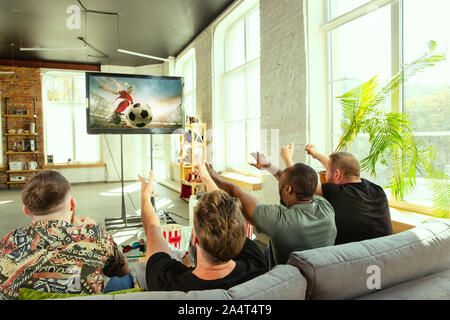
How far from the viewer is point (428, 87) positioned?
7.94 feet

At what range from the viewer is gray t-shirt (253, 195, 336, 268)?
4.63 feet

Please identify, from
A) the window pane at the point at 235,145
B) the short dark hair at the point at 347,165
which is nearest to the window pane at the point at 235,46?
the window pane at the point at 235,145

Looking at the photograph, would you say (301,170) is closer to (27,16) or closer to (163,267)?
(163,267)

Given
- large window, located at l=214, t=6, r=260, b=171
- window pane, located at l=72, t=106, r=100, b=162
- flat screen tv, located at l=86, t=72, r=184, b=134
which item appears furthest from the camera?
window pane, located at l=72, t=106, r=100, b=162

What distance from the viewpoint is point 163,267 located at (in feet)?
3.51

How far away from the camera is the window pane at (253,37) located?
190 inches

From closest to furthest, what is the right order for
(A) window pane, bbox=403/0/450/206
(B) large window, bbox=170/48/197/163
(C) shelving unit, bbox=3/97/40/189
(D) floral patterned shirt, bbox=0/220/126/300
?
1. (D) floral patterned shirt, bbox=0/220/126/300
2. (A) window pane, bbox=403/0/450/206
3. (B) large window, bbox=170/48/197/163
4. (C) shelving unit, bbox=3/97/40/189

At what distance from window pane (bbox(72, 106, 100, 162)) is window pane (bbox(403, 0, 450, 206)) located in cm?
883

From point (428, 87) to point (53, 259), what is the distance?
277cm

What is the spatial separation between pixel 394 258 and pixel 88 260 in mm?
1200

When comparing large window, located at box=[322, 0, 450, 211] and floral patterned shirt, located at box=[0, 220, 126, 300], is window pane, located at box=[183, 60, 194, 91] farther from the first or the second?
floral patterned shirt, located at box=[0, 220, 126, 300]

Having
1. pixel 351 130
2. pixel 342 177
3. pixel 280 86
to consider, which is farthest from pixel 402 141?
pixel 280 86

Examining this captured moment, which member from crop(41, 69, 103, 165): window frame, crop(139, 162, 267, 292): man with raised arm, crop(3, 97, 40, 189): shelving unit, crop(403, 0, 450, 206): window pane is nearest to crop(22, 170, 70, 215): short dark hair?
crop(139, 162, 267, 292): man with raised arm

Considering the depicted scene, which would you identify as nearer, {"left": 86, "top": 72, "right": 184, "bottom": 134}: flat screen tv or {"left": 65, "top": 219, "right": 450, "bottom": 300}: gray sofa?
{"left": 65, "top": 219, "right": 450, "bottom": 300}: gray sofa
